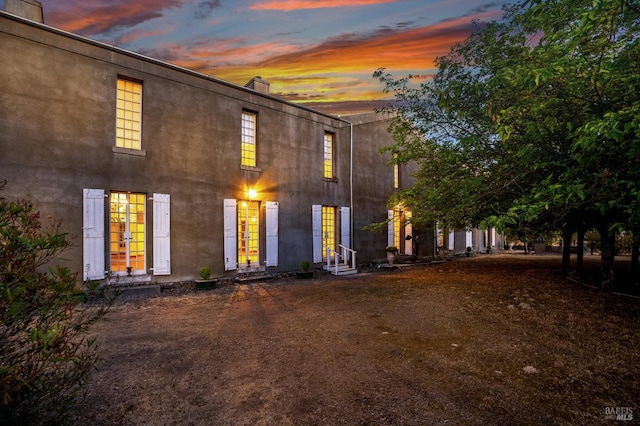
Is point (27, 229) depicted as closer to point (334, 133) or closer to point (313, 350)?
point (313, 350)

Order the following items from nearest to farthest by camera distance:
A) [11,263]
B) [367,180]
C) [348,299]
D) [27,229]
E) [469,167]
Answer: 1. [11,263]
2. [27,229]
3. [469,167]
4. [348,299]
5. [367,180]

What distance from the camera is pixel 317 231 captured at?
40.1 ft

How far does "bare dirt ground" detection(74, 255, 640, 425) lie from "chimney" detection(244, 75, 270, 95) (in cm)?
819

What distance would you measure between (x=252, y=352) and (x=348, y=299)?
371 centimetres

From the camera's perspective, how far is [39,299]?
213cm

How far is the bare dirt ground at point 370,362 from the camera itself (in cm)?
297

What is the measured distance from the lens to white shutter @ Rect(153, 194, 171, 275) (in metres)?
8.47

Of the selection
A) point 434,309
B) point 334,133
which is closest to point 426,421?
point 434,309

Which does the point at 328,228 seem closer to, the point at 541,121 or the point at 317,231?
the point at 317,231

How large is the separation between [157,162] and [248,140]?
10.7ft

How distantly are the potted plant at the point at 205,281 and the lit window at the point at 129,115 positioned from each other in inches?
156
